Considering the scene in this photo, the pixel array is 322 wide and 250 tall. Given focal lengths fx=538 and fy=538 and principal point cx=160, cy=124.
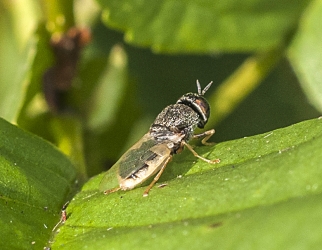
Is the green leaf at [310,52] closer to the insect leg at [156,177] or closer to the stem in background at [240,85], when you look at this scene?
the stem in background at [240,85]

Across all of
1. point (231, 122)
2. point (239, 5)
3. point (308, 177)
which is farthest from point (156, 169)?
point (231, 122)

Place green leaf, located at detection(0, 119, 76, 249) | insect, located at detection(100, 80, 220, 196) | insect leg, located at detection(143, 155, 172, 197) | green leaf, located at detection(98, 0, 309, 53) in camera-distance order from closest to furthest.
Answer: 1. green leaf, located at detection(0, 119, 76, 249)
2. insect leg, located at detection(143, 155, 172, 197)
3. insect, located at detection(100, 80, 220, 196)
4. green leaf, located at detection(98, 0, 309, 53)

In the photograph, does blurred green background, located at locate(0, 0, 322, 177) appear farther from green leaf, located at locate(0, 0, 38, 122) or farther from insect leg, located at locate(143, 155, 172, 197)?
insect leg, located at locate(143, 155, 172, 197)

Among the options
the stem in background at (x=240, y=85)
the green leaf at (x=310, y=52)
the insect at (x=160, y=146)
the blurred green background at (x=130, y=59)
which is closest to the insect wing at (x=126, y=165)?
the insect at (x=160, y=146)

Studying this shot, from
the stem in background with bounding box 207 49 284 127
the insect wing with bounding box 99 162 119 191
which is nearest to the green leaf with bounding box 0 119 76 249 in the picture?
the insect wing with bounding box 99 162 119 191

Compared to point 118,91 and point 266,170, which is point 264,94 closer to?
point 118,91

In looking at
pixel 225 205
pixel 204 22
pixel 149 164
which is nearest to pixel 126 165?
pixel 149 164

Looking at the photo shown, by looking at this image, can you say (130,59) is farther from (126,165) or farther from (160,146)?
(126,165)
